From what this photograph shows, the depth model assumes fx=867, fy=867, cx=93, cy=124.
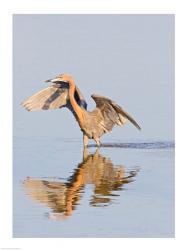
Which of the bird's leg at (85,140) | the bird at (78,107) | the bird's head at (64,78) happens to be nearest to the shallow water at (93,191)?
the bird's leg at (85,140)

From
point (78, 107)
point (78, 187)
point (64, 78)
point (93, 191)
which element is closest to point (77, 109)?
point (78, 107)

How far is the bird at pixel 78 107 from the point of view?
16.5 meters

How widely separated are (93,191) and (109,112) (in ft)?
15.5

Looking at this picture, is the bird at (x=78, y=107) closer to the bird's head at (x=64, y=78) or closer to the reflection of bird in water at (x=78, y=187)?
the bird's head at (x=64, y=78)

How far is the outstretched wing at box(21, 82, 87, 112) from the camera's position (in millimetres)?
16500

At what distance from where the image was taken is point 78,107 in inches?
659

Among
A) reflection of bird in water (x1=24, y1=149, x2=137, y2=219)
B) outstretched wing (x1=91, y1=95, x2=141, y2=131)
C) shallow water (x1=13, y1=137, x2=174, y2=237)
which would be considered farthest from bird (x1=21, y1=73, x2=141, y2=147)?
reflection of bird in water (x1=24, y1=149, x2=137, y2=219)

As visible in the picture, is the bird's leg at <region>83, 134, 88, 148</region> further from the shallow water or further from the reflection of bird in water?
the reflection of bird in water

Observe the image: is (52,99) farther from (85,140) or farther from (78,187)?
(78,187)

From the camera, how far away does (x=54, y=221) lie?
34.9ft

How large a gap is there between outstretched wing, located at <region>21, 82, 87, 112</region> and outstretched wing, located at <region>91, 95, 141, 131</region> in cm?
61

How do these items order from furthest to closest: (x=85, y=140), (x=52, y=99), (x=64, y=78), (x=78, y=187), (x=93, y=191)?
(x=52, y=99), (x=85, y=140), (x=64, y=78), (x=78, y=187), (x=93, y=191)
